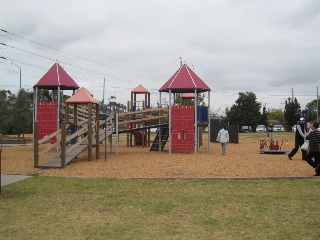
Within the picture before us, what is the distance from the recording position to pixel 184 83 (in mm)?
22125

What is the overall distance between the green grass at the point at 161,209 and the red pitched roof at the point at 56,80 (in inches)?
521

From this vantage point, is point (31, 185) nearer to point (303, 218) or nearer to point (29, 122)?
point (303, 218)

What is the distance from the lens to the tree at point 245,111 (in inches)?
3196

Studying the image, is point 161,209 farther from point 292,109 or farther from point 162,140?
point 292,109

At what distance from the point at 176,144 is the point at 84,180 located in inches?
407

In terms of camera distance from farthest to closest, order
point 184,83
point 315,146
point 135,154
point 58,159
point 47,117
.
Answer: point 47,117 → point 184,83 → point 135,154 → point 58,159 → point 315,146

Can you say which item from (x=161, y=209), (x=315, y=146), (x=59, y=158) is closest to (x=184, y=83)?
(x=59, y=158)

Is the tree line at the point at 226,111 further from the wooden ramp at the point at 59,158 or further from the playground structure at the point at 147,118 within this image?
the wooden ramp at the point at 59,158

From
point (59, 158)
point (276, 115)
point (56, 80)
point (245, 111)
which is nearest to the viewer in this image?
point (59, 158)

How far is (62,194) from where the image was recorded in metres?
9.45

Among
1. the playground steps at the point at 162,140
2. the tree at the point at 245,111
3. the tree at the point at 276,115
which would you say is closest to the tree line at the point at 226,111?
the tree at the point at 245,111

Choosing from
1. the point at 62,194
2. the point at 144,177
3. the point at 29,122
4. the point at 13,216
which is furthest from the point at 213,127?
the point at 13,216

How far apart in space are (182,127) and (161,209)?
13.9 m

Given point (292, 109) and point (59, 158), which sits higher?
point (292, 109)
